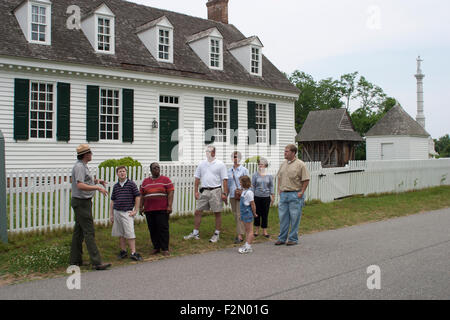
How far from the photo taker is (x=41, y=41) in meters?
16.1

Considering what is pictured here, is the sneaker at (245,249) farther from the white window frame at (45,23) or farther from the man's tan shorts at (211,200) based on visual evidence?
the white window frame at (45,23)

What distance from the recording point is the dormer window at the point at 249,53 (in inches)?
888

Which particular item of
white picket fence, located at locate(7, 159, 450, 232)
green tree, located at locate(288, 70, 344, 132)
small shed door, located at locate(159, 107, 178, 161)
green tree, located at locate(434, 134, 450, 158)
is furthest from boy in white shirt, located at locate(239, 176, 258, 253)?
green tree, located at locate(434, 134, 450, 158)

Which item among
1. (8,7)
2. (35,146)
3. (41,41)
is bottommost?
(35,146)

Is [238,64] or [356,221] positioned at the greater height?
[238,64]

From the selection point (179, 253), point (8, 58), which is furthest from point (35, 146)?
point (179, 253)

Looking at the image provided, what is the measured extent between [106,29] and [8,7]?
354cm

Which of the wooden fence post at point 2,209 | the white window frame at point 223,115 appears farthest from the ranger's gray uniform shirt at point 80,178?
the white window frame at point 223,115

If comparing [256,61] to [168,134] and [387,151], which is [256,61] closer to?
[168,134]

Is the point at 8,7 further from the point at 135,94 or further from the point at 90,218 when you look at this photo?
the point at 90,218

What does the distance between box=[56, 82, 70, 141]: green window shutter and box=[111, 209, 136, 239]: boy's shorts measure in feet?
31.5

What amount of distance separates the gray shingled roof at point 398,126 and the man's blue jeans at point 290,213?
29.1 metres

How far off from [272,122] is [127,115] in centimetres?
781

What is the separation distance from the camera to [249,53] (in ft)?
74.1
